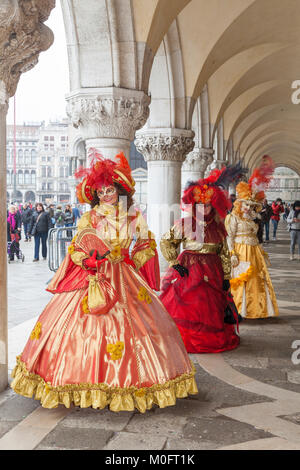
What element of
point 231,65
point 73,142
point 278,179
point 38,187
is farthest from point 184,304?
point 278,179

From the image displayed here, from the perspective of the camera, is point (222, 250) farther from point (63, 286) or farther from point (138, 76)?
point (138, 76)

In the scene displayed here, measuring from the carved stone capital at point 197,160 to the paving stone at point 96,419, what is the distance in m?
9.30

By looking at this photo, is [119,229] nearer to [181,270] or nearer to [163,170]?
[181,270]

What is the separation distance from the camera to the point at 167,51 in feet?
29.2

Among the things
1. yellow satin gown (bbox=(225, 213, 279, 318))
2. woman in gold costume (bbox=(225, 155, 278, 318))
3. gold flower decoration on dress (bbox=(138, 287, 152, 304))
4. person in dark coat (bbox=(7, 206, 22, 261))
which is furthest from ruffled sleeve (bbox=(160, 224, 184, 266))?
person in dark coat (bbox=(7, 206, 22, 261))

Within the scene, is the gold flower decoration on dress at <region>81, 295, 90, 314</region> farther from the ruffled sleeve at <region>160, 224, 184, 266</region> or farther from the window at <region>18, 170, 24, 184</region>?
the window at <region>18, 170, 24, 184</region>

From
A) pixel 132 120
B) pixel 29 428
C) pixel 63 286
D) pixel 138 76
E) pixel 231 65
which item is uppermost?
pixel 231 65

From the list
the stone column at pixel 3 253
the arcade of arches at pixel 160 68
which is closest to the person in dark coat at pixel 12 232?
the arcade of arches at pixel 160 68

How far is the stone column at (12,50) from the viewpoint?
310 centimetres

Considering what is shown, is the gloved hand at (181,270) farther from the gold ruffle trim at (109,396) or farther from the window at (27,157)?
the window at (27,157)

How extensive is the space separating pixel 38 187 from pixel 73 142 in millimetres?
14842

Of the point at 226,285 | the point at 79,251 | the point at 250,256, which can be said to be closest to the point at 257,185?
the point at 250,256

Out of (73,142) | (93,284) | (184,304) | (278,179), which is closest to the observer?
(93,284)

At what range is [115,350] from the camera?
306 centimetres
